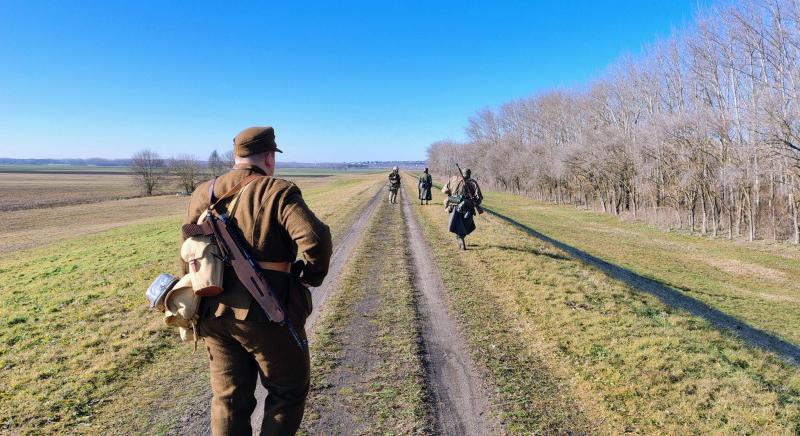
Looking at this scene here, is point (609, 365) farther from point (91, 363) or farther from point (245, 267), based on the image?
point (91, 363)

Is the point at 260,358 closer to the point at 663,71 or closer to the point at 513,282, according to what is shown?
the point at 513,282

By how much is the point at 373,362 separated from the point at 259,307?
9.49 feet

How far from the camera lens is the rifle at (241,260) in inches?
101

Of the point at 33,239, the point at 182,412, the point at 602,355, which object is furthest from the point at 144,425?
the point at 33,239

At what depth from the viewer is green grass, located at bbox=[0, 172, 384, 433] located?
405 cm

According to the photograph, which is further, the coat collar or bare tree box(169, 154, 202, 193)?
bare tree box(169, 154, 202, 193)

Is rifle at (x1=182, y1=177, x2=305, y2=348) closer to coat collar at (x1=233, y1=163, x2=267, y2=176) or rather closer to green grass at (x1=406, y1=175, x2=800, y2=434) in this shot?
coat collar at (x1=233, y1=163, x2=267, y2=176)

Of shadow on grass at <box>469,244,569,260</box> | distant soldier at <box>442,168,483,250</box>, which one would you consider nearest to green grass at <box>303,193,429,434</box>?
distant soldier at <box>442,168,483,250</box>

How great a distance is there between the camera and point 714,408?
4.28m

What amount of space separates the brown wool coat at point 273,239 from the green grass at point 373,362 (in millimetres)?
1766

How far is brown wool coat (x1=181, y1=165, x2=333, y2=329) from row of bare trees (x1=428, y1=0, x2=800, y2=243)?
25.7 m

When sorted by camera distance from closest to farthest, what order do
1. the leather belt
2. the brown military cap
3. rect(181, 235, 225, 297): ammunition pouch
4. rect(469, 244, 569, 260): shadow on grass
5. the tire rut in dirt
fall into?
rect(181, 235, 225, 297): ammunition pouch, the leather belt, the brown military cap, the tire rut in dirt, rect(469, 244, 569, 260): shadow on grass

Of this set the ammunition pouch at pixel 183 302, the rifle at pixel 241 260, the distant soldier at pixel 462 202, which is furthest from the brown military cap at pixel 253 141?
the distant soldier at pixel 462 202

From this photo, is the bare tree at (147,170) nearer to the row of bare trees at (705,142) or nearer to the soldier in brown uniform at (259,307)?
the row of bare trees at (705,142)
